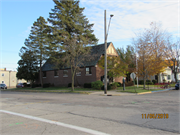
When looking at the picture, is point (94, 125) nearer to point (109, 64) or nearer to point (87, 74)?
point (109, 64)

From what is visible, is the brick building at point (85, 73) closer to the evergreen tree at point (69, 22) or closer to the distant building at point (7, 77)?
the evergreen tree at point (69, 22)

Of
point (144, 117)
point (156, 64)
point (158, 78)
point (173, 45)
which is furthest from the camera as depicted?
point (158, 78)

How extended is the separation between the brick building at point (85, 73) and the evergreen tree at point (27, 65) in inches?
129

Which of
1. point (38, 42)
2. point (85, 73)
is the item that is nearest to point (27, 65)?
point (38, 42)

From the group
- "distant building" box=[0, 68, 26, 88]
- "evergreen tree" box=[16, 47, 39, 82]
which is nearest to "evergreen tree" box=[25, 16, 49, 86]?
"evergreen tree" box=[16, 47, 39, 82]

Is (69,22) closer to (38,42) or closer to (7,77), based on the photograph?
(38,42)

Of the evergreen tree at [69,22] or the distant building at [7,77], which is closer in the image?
the evergreen tree at [69,22]

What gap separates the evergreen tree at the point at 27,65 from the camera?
35866 millimetres

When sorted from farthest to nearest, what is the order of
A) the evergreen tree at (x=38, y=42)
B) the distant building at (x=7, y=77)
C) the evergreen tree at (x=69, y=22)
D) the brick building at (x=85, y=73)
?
the distant building at (x=7, y=77)
the evergreen tree at (x=38, y=42)
the brick building at (x=85, y=73)
the evergreen tree at (x=69, y=22)

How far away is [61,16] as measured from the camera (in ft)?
90.1

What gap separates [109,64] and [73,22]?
32.3ft

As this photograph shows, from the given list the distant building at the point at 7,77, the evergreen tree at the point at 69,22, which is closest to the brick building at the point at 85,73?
the evergreen tree at the point at 69,22

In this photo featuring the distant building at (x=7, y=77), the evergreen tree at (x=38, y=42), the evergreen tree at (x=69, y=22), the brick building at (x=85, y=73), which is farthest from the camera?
the distant building at (x=7, y=77)

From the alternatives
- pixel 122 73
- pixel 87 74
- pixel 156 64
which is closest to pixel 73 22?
pixel 87 74
